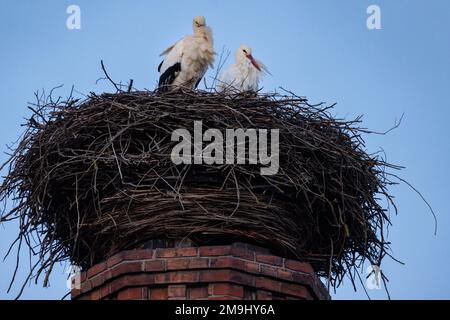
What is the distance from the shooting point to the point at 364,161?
32.2 ft

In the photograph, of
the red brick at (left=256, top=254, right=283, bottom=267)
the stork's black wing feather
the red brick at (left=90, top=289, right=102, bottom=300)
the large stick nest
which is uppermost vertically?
the stork's black wing feather

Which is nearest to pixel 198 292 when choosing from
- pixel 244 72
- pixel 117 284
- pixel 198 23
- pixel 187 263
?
pixel 187 263

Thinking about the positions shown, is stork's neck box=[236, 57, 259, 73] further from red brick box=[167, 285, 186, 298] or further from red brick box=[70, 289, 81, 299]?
red brick box=[167, 285, 186, 298]

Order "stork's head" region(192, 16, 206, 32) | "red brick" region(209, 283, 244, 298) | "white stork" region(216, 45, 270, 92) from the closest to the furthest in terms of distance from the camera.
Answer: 1. "red brick" region(209, 283, 244, 298)
2. "white stork" region(216, 45, 270, 92)
3. "stork's head" region(192, 16, 206, 32)

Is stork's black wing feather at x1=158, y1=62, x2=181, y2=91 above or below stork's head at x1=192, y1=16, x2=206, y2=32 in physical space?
below

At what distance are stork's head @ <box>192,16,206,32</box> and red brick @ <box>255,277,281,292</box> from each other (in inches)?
168

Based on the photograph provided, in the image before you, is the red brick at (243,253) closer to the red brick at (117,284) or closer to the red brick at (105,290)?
the red brick at (117,284)

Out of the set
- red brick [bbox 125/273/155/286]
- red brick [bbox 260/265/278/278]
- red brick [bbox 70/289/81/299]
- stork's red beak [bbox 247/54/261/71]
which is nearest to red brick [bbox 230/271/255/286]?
red brick [bbox 260/265/278/278]

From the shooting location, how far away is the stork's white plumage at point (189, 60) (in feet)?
39.0

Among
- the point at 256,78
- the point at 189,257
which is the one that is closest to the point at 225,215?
the point at 189,257

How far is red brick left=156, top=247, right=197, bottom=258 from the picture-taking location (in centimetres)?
841
